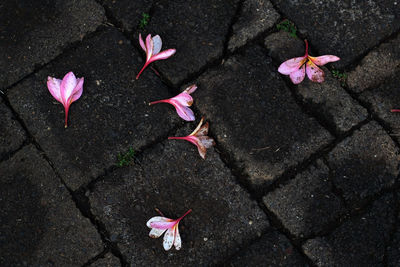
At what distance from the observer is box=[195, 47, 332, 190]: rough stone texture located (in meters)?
2.01

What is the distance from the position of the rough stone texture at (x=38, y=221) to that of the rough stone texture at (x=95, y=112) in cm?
9

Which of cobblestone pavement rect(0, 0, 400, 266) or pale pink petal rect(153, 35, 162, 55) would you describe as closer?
cobblestone pavement rect(0, 0, 400, 266)

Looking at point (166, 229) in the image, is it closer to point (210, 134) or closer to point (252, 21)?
point (210, 134)

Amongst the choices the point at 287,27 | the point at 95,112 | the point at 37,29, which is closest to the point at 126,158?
the point at 95,112

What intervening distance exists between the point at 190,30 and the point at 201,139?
1.94 feet

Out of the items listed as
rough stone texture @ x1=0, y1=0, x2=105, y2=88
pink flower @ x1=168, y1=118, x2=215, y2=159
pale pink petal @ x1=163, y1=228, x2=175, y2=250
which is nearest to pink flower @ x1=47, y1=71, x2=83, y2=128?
rough stone texture @ x1=0, y1=0, x2=105, y2=88

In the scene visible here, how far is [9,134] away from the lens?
80.7 inches

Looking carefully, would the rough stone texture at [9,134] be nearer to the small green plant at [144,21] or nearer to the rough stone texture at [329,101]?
the small green plant at [144,21]

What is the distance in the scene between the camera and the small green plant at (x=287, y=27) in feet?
7.09

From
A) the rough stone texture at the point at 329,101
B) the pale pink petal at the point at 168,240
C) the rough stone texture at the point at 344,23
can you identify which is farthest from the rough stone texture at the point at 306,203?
the rough stone texture at the point at 344,23

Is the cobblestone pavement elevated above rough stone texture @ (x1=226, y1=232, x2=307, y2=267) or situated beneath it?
elevated above

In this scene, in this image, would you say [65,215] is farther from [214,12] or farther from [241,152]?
[214,12]

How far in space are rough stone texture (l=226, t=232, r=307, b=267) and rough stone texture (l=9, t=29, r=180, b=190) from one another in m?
0.69

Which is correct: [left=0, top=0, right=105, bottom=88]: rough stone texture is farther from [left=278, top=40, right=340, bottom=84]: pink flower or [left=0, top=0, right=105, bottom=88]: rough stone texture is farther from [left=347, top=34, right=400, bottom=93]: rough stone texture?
[left=347, top=34, right=400, bottom=93]: rough stone texture
